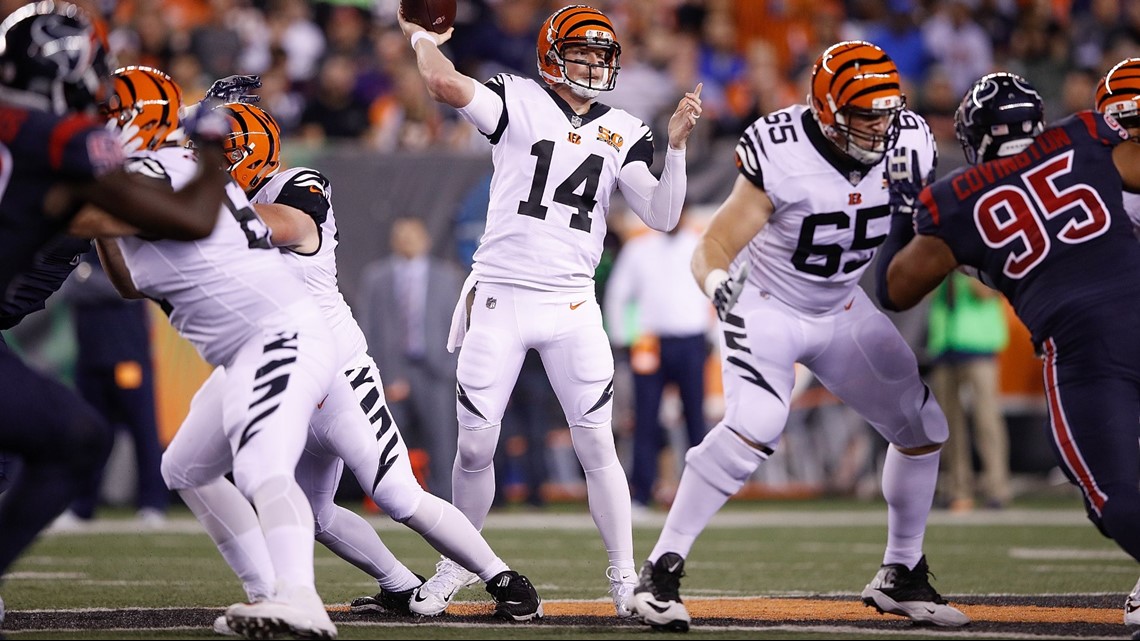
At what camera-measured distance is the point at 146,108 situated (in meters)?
Answer: 4.76

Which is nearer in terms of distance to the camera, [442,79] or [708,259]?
[708,259]

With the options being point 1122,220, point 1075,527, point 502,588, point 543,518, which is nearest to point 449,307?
Answer: point 543,518

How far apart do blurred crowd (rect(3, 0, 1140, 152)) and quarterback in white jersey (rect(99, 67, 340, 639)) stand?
735cm

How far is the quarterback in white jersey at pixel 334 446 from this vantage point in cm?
484

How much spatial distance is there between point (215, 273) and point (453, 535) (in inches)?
47.0

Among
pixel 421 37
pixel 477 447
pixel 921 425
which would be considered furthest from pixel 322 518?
pixel 921 425

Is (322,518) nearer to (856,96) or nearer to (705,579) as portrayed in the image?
(705,579)

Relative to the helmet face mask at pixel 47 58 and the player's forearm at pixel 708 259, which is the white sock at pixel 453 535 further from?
the helmet face mask at pixel 47 58

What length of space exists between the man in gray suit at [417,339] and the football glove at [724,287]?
612 cm

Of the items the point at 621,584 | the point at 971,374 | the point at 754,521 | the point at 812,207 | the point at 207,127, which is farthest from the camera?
the point at 971,374

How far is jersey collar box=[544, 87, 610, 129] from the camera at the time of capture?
5703 millimetres

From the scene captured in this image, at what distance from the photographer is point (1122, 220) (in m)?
4.73

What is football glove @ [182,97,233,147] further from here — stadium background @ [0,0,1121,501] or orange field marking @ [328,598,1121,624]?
stadium background @ [0,0,1121,501]

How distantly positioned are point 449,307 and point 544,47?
5.26 meters
